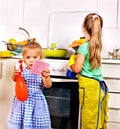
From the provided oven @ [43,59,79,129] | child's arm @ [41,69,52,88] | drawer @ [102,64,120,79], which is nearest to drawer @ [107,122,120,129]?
oven @ [43,59,79,129]

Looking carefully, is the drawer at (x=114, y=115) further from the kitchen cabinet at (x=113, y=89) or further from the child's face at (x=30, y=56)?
the child's face at (x=30, y=56)

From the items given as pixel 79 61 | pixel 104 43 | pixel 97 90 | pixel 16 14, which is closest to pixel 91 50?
pixel 79 61

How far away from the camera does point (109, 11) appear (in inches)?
95.5

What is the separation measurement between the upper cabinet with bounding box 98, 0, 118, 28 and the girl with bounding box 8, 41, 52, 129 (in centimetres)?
92

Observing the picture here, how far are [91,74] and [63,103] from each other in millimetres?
396

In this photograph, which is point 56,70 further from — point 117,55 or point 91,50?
point 117,55

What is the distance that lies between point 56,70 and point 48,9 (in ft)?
2.51

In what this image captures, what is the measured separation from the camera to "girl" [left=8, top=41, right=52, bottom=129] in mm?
1684

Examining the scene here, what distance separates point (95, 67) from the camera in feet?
5.87

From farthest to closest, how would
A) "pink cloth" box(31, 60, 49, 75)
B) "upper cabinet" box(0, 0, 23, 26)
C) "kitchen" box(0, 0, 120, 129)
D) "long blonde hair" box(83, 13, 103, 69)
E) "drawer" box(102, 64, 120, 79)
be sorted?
"upper cabinet" box(0, 0, 23, 26), "kitchen" box(0, 0, 120, 129), "drawer" box(102, 64, 120, 79), "long blonde hair" box(83, 13, 103, 69), "pink cloth" box(31, 60, 49, 75)

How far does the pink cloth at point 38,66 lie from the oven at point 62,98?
377mm

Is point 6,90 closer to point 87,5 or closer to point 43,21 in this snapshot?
point 43,21

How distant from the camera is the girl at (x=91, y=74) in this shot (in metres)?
1.76

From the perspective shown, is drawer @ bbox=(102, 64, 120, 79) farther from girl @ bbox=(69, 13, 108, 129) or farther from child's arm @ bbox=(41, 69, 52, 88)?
child's arm @ bbox=(41, 69, 52, 88)
